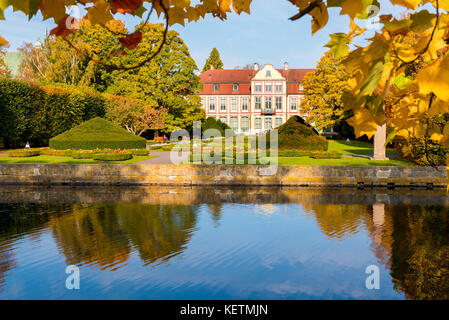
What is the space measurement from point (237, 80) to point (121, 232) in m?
51.4

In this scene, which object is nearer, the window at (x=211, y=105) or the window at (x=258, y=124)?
the window at (x=258, y=124)

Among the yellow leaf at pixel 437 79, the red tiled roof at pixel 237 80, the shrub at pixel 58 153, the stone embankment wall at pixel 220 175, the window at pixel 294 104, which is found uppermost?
the red tiled roof at pixel 237 80

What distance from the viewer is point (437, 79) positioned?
1.07 m

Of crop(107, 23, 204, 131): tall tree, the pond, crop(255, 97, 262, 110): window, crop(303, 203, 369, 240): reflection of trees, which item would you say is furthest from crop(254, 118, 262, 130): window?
crop(303, 203, 369, 240): reflection of trees

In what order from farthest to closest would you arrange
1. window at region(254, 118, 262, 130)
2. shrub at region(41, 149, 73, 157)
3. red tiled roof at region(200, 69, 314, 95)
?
1. window at region(254, 118, 262, 130)
2. red tiled roof at region(200, 69, 314, 95)
3. shrub at region(41, 149, 73, 157)

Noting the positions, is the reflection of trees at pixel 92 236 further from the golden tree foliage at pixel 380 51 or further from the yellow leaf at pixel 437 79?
the yellow leaf at pixel 437 79

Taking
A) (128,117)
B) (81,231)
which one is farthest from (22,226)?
(128,117)

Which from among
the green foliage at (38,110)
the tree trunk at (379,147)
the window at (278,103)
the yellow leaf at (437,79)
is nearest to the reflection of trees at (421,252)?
the yellow leaf at (437,79)

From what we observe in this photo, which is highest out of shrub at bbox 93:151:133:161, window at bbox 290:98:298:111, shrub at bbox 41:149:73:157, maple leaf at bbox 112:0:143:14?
window at bbox 290:98:298:111

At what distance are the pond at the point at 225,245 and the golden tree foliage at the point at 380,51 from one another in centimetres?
464

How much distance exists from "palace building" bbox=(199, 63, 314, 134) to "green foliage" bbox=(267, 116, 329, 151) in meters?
31.4

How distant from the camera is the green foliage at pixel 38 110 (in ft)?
87.4

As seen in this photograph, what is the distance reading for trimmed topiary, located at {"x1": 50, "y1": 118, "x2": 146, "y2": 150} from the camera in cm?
2331

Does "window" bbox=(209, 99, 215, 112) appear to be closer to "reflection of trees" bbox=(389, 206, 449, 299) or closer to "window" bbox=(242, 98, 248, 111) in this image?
"window" bbox=(242, 98, 248, 111)
